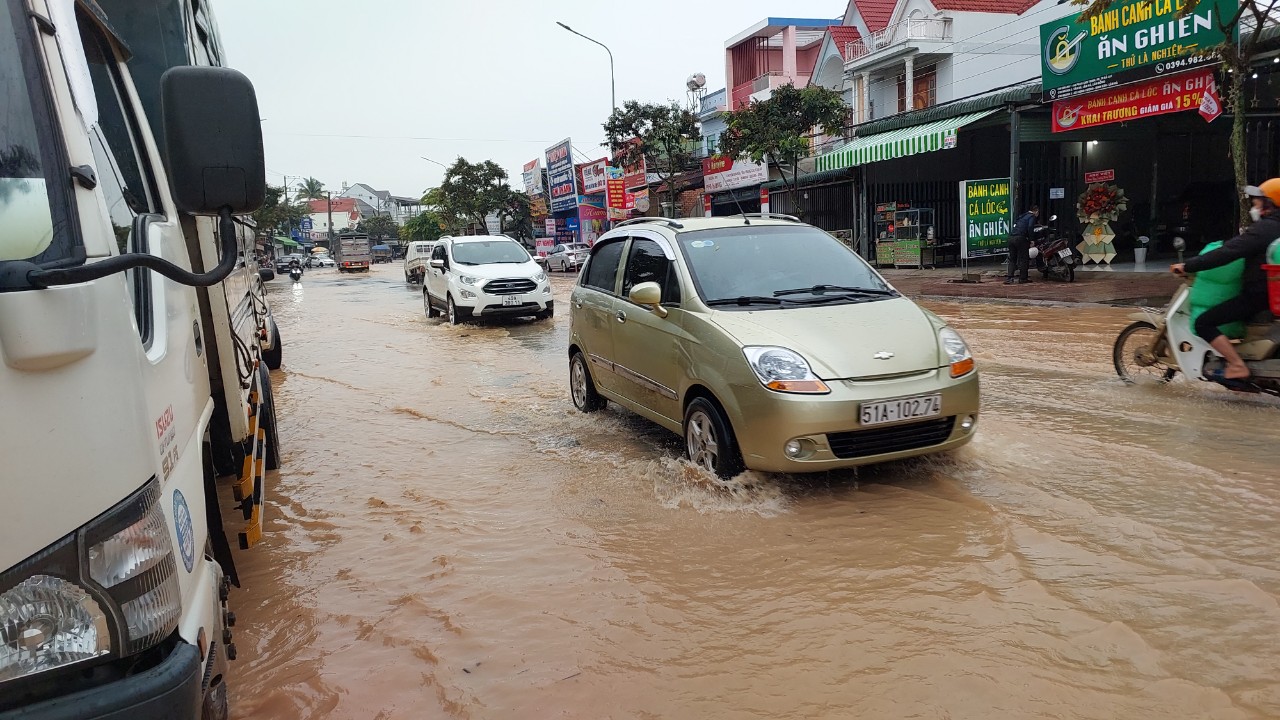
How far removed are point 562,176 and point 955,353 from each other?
1871 inches

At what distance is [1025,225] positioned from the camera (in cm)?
1669

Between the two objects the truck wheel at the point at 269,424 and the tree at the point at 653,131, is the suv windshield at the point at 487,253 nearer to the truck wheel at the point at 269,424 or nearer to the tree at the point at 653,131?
the truck wheel at the point at 269,424

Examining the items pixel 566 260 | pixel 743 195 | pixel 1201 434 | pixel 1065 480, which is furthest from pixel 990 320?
pixel 566 260

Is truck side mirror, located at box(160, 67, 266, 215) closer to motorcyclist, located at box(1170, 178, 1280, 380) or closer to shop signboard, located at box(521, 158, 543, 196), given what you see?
motorcyclist, located at box(1170, 178, 1280, 380)

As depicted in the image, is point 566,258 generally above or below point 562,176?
below

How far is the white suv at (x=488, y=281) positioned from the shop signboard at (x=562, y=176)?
33467 millimetres

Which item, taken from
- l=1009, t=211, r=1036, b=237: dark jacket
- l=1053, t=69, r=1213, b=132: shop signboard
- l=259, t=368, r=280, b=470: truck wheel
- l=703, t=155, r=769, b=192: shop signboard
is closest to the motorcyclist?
l=259, t=368, r=280, b=470: truck wheel

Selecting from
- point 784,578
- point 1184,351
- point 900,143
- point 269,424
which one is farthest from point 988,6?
point 784,578

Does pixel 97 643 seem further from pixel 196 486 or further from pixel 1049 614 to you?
pixel 1049 614

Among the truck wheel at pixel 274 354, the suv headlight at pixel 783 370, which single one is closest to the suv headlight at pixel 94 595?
the suv headlight at pixel 783 370

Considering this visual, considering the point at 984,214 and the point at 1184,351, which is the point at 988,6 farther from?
the point at 1184,351

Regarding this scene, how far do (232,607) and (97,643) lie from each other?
2.50 metres

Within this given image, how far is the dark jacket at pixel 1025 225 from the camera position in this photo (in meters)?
16.6

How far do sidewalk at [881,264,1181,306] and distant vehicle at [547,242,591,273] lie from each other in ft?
63.8
